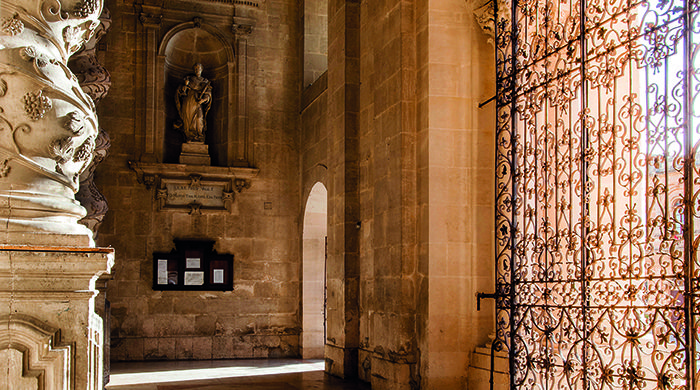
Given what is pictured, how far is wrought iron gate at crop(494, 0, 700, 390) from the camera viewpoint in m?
4.60

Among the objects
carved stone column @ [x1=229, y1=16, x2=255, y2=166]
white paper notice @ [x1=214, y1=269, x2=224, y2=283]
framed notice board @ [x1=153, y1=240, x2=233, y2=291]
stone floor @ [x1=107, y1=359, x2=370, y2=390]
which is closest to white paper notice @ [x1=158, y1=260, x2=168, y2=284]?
framed notice board @ [x1=153, y1=240, x2=233, y2=291]

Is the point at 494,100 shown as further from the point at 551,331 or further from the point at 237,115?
the point at 237,115

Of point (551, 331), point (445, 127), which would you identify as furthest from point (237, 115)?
point (551, 331)

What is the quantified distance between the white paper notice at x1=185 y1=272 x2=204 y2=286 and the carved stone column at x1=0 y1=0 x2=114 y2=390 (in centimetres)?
951

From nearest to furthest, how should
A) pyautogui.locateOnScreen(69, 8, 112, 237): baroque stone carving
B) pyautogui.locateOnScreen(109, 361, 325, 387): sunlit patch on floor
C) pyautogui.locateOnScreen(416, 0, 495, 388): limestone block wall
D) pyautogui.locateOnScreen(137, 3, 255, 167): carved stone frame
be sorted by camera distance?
pyautogui.locateOnScreen(69, 8, 112, 237): baroque stone carving, pyautogui.locateOnScreen(416, 0, 495, 388): limestone block wall, pyautogui.locateOnScreen(109, 361, 325, 387): sunlit patch on floor, pyautogui.locateOnScreen(137, 3, 255, 167): carved stone frame

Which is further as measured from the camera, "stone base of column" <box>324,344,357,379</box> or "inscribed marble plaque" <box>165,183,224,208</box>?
"inscribed marble plaque" <box>165,183,224,208</box>

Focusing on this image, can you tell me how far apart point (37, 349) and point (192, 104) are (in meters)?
10.5

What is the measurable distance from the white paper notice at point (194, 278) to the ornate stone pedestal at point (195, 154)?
1.92m

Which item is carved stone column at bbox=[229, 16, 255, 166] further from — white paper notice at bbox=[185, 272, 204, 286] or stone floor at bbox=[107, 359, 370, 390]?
stone floor at bbox=[107, 359, 370, 390]

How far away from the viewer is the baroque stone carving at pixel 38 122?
7.33 ft

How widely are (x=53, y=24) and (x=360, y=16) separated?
698 cm

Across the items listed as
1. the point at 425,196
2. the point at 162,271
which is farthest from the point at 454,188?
the point at 162,271

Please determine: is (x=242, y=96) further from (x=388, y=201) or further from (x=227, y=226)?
(x=388, y=201)

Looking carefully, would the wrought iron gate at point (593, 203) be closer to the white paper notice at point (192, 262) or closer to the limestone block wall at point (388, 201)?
the limestone block wall at point (388, 201)
